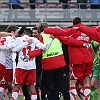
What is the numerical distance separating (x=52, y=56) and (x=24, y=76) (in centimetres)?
84

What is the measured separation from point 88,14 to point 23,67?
13537 mm

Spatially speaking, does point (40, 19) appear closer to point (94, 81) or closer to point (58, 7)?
point (58, 7)

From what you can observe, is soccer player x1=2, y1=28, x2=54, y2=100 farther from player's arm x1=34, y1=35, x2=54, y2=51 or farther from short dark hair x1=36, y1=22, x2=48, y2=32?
short dark hair x1=36, y1=22, x2=48, y2=32

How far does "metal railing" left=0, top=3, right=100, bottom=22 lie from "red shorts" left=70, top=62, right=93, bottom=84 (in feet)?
43.0

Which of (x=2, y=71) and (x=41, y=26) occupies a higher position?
(x=41, y=26)

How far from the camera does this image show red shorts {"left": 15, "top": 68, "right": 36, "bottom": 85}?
500 inches

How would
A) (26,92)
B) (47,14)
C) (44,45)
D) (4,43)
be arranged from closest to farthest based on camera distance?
1. (44,45)
2. (4,43)
3. (26,92)
4. (47,14)

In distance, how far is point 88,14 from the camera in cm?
2581

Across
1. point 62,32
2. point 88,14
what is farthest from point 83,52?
point 88,14

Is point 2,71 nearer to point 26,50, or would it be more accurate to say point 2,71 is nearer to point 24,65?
point 24,65

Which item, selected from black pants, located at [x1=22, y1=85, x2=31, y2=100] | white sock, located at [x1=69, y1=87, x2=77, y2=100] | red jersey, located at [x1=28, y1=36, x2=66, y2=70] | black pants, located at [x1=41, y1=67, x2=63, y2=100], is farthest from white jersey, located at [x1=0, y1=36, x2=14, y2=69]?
white sock, located at [x1=69, y1=87, x2=77, y2=100]

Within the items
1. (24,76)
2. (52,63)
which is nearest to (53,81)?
(52,63)

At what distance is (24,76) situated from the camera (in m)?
12.7

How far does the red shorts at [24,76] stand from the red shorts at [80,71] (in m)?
0.96
